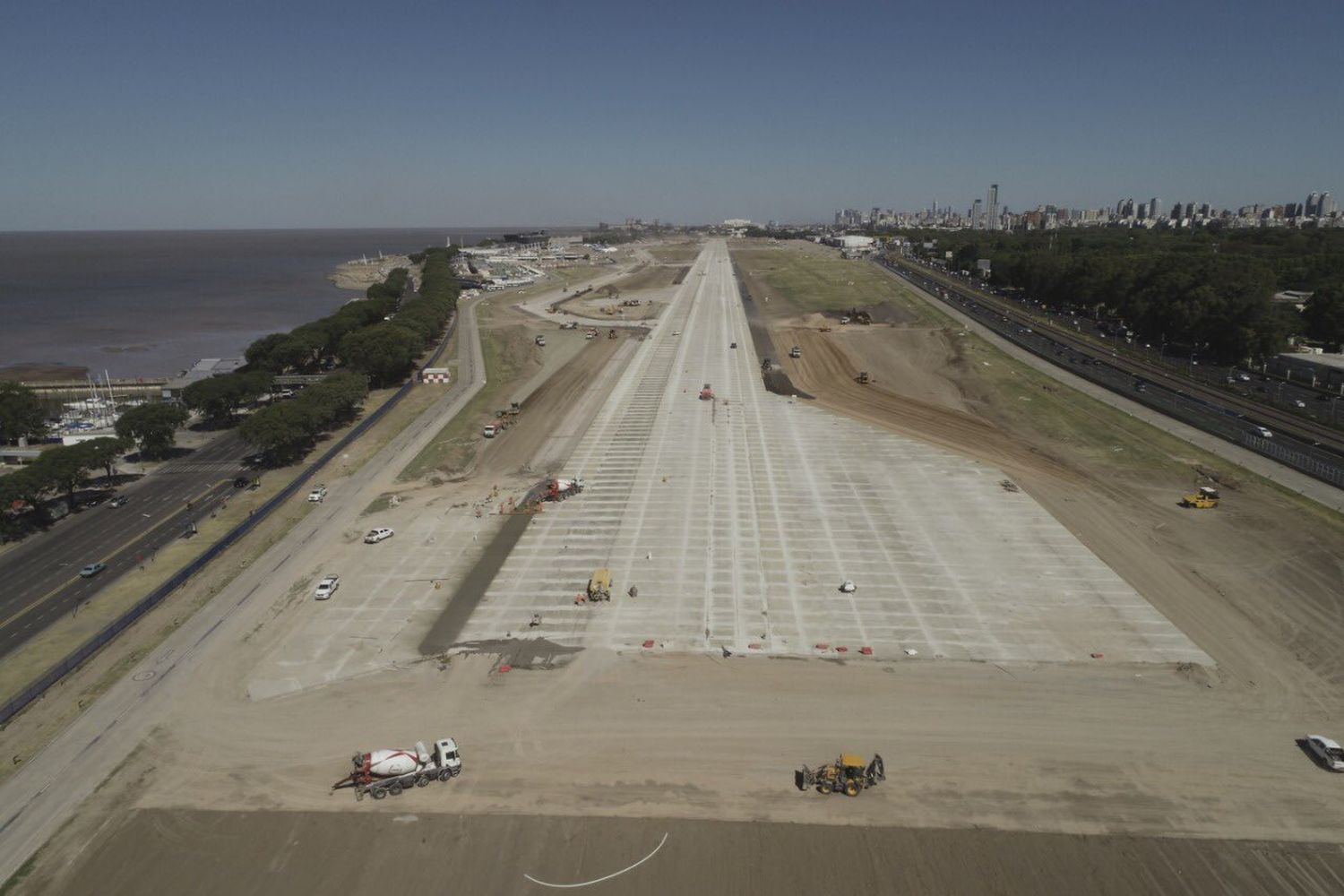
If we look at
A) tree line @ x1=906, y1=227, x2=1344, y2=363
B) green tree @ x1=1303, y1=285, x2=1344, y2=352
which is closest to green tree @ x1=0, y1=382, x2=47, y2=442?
tree line @ x1=906, y1=227, x2=1344, y2=363

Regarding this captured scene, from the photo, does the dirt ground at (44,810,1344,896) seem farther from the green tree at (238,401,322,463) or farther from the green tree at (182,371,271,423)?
the green tree at (182,371,271,423)

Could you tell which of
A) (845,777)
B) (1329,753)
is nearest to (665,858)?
(845,777)

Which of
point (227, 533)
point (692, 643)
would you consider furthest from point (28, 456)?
point (692, 643)

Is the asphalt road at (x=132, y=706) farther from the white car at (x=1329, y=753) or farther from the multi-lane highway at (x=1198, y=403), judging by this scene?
the multi-lane highway at (x=1198, y=403)

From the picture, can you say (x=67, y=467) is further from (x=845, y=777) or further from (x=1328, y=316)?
(x=1328, y=316)

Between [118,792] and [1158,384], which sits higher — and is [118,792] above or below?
below

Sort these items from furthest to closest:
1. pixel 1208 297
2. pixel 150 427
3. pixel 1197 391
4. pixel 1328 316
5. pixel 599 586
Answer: pixel 1208 297, pixel 1328 316, pixel 1197 391, pixel 150 427, pixel 599 586

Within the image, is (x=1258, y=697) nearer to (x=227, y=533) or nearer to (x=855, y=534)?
(x=855, y=534)
